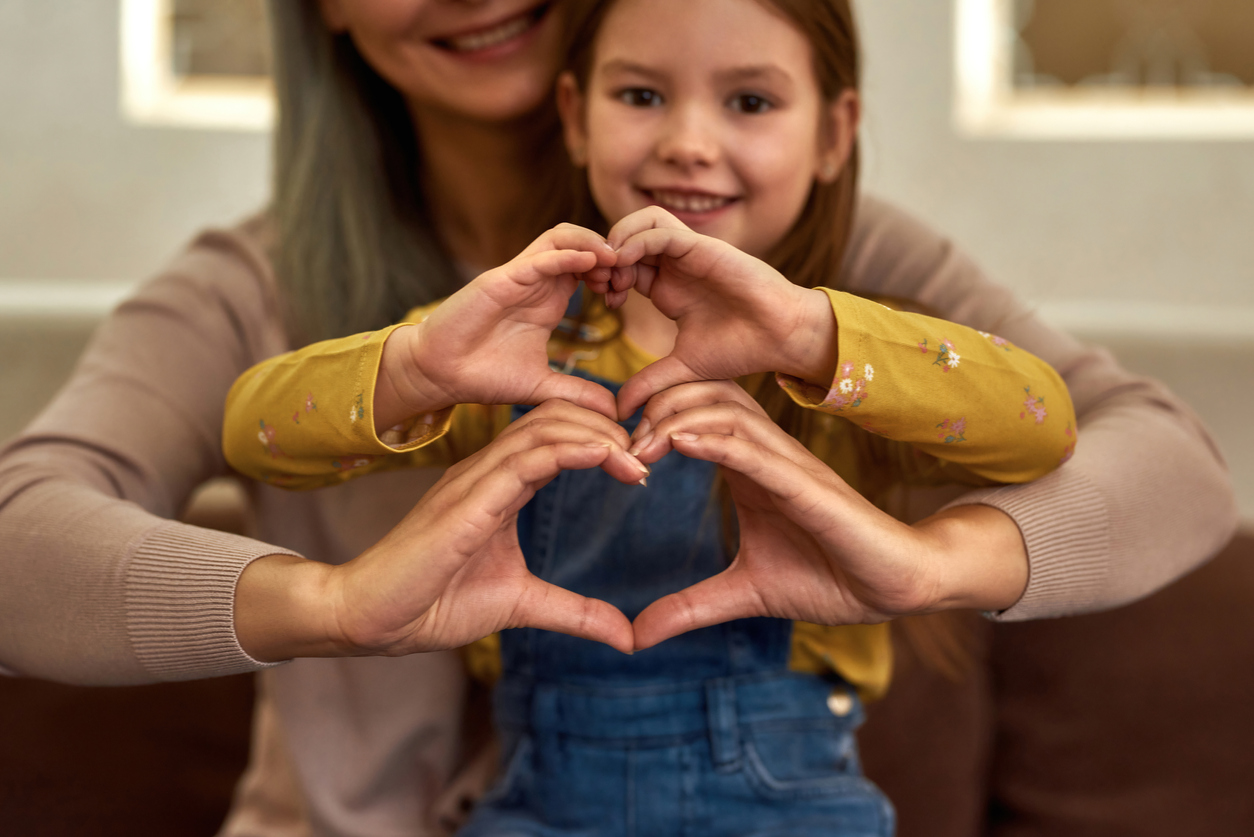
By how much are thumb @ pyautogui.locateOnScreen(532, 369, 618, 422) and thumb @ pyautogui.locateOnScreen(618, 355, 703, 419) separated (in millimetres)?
10

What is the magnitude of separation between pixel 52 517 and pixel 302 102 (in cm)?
57

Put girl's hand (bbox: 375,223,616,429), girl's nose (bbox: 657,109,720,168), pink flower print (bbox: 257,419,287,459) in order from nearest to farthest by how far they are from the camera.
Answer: girl's hand (bbox: 375,223,616,429) < pink flower print (bbox: 257,419,287,459) < girl's nose (bbox: 657,109,720,168)

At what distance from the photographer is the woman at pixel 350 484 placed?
2.27ft

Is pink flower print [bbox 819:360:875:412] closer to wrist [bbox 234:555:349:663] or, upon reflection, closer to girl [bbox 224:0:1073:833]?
girl [bbox 224:0:1073:833]

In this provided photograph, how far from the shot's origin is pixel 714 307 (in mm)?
654

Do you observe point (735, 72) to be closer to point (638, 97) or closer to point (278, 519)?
point (638, 97)

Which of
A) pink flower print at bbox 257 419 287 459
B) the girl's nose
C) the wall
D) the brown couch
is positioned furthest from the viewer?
the wall

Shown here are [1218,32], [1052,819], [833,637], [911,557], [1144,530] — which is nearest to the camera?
[911,557]

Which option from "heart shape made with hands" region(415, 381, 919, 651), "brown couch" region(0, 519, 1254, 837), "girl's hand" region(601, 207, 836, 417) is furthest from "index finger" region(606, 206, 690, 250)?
"brown couch" region(0, 519, 1254, 837)

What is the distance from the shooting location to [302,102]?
3.61 ft

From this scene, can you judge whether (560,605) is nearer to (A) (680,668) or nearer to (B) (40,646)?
(A) (680,668)

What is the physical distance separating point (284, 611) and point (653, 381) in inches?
11.3

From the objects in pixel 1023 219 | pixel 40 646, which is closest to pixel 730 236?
pixel 40 646

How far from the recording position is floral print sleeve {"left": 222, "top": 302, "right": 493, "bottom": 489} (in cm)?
65
